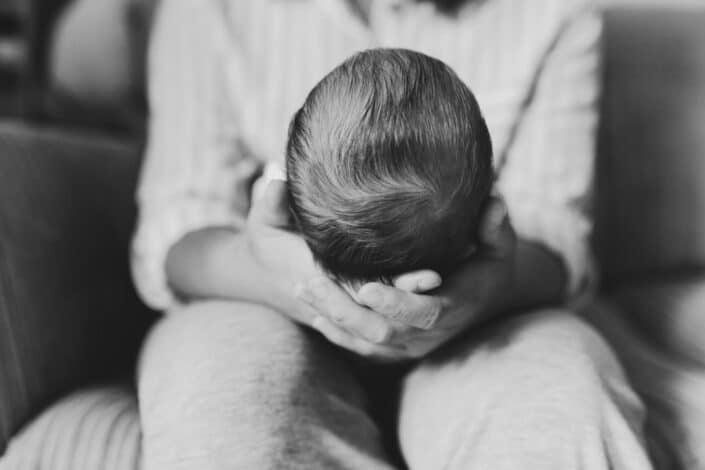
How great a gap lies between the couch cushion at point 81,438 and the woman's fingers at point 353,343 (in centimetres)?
20

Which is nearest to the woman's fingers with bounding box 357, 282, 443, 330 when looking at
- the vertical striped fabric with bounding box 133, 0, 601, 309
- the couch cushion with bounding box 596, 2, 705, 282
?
the vertical striped fabric with bounding box 133, 0, 601, 309

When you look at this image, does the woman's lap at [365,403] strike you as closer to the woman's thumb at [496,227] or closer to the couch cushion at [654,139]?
the woman's thumb at [496,227]

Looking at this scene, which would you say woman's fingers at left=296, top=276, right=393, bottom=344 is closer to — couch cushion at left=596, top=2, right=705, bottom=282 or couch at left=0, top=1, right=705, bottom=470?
couch at left=0, top=1, right=705, bottom=470

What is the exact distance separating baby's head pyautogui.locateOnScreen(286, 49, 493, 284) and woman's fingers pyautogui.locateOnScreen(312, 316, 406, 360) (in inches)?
3.3

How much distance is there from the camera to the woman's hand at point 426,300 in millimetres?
487

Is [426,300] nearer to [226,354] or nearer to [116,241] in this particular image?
[226,354]

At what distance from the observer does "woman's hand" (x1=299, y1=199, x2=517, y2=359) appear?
0.49 metres

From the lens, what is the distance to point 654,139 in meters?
0.95

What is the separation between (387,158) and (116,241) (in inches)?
19.4

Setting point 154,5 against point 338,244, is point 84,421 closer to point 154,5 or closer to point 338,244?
point 338,244

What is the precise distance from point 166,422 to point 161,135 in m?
0.39

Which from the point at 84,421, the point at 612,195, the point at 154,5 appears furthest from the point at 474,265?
the point at 154,5

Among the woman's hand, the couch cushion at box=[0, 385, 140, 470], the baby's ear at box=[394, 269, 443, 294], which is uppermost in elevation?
the baby's ear at box=[394, 269, 443, 294]

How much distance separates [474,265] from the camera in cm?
56
